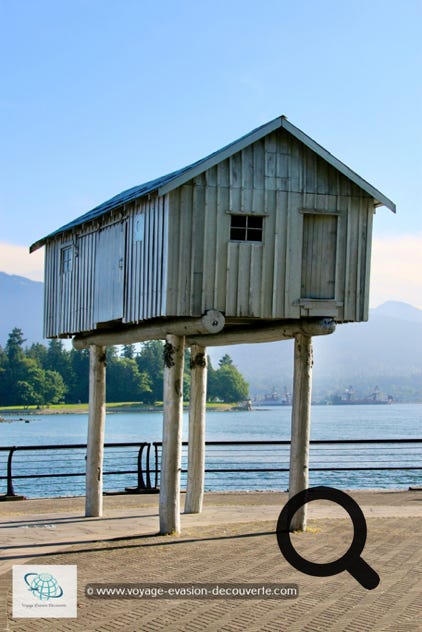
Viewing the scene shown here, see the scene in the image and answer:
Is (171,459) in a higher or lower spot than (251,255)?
lower

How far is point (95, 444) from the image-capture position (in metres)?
19.6

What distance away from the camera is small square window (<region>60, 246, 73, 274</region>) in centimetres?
2089

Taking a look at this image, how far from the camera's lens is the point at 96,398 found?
64.2ft

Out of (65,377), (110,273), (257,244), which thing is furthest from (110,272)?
(65,377)

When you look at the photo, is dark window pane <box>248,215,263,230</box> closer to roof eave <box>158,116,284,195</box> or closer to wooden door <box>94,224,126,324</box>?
roof eave <box>158,116,284,195</box>

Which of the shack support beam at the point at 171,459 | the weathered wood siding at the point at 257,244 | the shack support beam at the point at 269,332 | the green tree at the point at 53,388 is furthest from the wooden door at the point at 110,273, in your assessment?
the green tree at the point at 53,388

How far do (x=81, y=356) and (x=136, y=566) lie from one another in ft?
515

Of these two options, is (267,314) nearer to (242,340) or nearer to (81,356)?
(242,340)

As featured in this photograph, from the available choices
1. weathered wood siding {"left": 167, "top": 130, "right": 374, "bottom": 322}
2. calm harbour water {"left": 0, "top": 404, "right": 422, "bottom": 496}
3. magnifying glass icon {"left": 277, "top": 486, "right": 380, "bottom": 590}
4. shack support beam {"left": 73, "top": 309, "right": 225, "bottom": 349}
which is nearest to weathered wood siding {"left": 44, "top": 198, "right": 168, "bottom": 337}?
shack support beam {"left": 73, "top": 309, "right": 225, "bottom": 349}

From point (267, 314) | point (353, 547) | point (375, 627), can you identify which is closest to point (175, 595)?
point (375, 627)

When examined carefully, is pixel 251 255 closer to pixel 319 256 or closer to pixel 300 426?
pixel 319 256

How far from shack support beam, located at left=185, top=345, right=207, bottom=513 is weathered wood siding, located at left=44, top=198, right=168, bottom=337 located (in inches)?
77.5

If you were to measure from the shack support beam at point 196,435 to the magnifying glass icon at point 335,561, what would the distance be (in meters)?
2.23

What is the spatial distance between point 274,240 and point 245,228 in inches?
19.7
